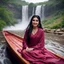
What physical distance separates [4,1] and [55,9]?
10212mm

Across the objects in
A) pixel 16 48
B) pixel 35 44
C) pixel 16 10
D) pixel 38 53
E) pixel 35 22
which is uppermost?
pixel 16 10

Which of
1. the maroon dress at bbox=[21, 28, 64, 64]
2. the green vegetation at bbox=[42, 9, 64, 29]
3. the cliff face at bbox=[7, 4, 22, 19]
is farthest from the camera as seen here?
the cliff face at bbox=[7, 4, 22, 19]

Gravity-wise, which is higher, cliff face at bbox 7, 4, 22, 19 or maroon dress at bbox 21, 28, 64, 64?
cliff face at bbox 7, 4, 22, 19

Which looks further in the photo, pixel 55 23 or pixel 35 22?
pixel 55 23

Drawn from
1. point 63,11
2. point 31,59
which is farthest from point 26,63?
point 63,11

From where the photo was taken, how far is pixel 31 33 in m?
5.04

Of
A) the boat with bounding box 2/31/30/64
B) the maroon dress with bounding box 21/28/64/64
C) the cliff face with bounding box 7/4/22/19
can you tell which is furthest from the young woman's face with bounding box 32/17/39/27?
the cliff face with bounding box 7/4/22/19

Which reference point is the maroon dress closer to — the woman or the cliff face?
the woman

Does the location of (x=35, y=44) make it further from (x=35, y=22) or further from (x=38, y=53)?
(x=35, y=22)

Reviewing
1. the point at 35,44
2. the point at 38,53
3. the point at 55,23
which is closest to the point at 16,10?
the point at 55,23

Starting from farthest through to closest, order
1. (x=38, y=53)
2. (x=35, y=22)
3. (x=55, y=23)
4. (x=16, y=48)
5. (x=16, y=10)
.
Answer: (x=16, y=10) < (x=55, y=23) < (x=16, y=48) < (x=35, y=22) < (x=38, y=53)

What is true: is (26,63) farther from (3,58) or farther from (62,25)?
(62,25)

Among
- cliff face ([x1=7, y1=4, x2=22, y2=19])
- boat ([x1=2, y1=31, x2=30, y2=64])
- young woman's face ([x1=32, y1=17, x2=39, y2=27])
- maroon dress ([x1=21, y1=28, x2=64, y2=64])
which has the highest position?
cliff face ([x1=7, y1=4, x2=22, y2=19])

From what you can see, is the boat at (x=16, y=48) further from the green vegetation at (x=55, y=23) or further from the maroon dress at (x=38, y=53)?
the green vegetation at (x=55, y=23)
